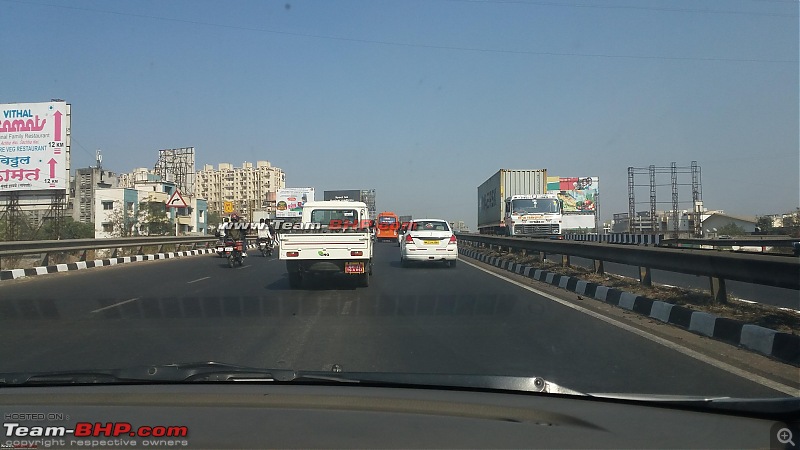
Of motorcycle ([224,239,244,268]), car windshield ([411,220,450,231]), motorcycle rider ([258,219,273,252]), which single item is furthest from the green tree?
car windshield ([411,220,450,231])

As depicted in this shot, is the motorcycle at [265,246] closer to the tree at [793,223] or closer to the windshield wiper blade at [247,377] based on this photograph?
the tree at [793,223]

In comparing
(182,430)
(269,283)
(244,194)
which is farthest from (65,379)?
(244,194)

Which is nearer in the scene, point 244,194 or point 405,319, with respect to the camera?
point 405,319

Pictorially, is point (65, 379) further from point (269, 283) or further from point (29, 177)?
point (29, 177)

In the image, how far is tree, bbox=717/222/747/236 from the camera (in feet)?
115

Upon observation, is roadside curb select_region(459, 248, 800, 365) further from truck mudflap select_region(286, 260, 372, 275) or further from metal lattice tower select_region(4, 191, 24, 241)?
metal lattice tower select_region(4, 191, 24, 241)

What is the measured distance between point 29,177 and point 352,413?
3231 centimetres

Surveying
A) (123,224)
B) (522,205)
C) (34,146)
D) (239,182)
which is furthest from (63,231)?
(239,182)

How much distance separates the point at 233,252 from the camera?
21000 mm

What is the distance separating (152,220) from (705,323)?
33.2m

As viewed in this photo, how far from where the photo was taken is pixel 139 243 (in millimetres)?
26266

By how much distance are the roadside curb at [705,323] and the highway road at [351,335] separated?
0.96 m

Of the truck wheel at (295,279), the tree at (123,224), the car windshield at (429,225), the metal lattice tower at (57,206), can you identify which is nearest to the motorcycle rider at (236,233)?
the car windshield at (429,225)

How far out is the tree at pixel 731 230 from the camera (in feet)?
115
